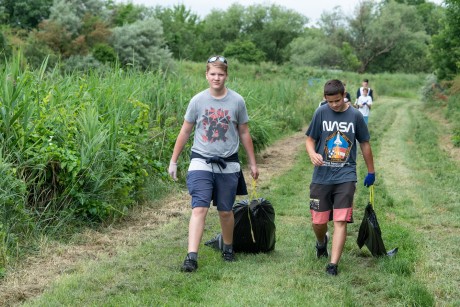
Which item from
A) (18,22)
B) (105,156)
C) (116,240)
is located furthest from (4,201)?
(18,22)

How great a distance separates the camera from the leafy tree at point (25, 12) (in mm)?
38781

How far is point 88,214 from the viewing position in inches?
287

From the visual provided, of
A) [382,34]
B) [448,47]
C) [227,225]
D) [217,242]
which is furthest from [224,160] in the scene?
[382,34]

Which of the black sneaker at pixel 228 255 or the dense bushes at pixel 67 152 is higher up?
the dense bushes at pixel 67 152

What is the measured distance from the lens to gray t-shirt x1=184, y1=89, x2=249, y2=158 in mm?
5852

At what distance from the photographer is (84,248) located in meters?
6.45

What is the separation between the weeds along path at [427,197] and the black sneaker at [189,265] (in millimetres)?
2009

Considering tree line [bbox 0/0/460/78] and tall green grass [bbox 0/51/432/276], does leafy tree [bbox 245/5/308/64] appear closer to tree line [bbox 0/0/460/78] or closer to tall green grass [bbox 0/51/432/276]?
tree line [bbox 0/0/460/78]

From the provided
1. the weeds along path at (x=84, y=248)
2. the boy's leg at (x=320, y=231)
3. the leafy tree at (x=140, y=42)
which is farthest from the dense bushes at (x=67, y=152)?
the leafy tree at (x=140, y=42)

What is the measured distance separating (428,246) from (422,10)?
324 ft

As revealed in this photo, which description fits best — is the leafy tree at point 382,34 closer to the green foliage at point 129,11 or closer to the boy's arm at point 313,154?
the green foliage at point 129,11

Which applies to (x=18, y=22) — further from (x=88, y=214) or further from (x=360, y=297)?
(x=360, y=297)

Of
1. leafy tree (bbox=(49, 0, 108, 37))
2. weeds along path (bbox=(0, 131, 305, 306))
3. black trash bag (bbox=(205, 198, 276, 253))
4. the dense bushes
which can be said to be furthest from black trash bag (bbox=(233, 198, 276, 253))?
leafy tree (bbox=(49, 0, 108, 37))

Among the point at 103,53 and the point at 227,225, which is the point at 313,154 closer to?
the point at 227,225
